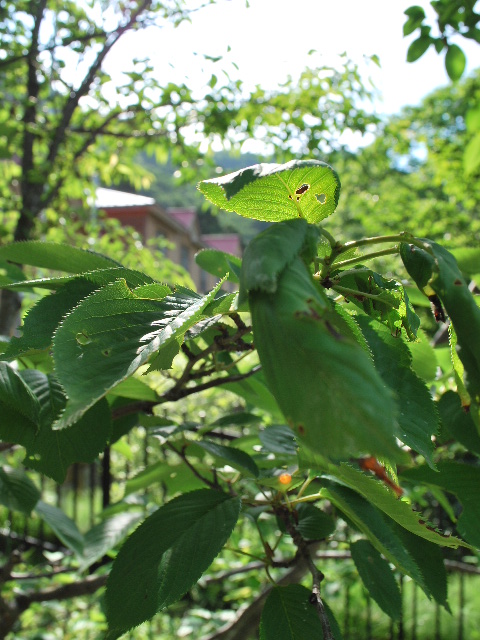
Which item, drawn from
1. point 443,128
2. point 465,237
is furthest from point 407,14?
point 443,128

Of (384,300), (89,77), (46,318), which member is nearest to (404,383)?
(384,300)

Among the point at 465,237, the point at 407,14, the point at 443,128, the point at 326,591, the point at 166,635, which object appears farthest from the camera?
the point at 443,128

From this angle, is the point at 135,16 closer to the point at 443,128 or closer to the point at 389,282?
the point at 389,282

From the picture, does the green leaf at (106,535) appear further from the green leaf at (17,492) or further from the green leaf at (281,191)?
the green leaf at (281,191)

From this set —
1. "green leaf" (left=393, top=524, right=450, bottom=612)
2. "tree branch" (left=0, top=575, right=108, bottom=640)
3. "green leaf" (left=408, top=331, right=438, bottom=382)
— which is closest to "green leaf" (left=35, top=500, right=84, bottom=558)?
"tree branch" (left=0, top=575, right=108, bottom=640)

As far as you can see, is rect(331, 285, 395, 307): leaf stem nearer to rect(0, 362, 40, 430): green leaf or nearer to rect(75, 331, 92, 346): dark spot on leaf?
rect(75, 331, 92, 346): dark spot on leaf

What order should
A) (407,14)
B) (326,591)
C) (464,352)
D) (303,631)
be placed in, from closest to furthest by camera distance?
(464,352) < (303,631) < (407,14) < (326,591)

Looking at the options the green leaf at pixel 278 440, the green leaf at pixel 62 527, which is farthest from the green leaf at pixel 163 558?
the green leaf at pixel 62 527
